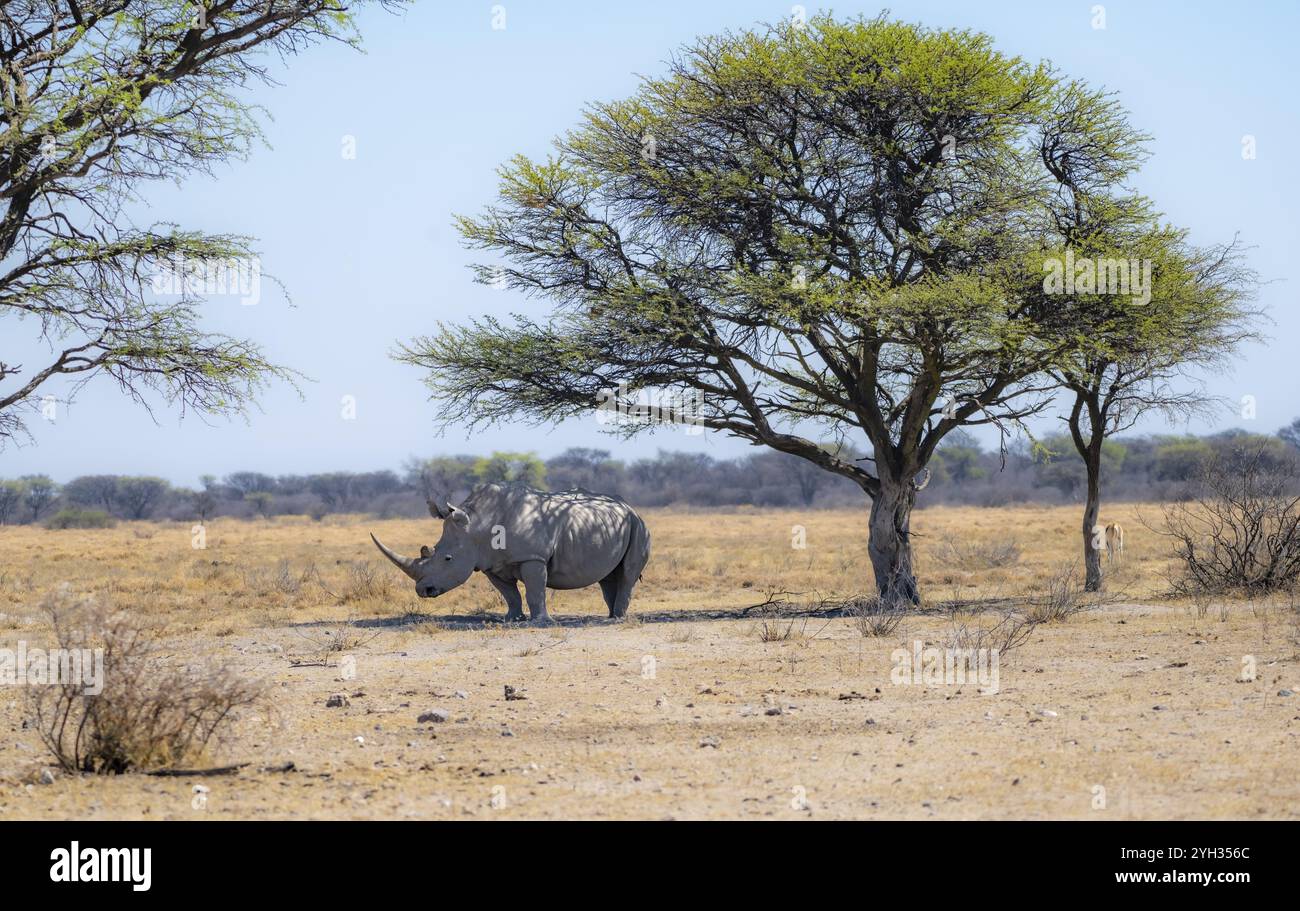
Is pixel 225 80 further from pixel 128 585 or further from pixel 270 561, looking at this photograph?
pixel 270 561

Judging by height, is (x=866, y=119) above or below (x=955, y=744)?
above

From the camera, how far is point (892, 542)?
18.3 meters

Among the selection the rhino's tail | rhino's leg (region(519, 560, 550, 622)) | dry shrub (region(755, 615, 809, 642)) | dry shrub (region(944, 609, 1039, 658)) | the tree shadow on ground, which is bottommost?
the tree shadow on ground

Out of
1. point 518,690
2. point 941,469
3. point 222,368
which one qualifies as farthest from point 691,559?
point 941,469

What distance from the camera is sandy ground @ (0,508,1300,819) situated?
7160 millimetres

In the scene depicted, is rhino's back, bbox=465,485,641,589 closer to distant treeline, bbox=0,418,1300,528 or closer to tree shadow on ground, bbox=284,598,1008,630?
tree shadow on ground, bbox=284,598,1008,630

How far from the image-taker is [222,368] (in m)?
14.1

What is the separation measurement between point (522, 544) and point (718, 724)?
7.45m

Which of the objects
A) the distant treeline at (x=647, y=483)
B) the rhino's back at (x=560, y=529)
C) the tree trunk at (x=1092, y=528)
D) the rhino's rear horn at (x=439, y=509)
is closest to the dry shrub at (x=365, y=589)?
the rhino's rear horn at (x=439, y=509)

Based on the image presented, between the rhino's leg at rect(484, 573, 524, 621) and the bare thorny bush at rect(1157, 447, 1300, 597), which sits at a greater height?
the bare thorny bush at rect(1157, 447, 1300, 597)

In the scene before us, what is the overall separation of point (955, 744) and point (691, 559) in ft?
71.2

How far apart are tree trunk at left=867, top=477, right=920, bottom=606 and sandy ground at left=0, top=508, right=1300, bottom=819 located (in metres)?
1.64

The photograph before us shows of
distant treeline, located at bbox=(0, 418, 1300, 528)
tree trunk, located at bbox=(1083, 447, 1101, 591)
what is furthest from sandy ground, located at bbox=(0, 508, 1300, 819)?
distant treeline, located at bbox=(0, 418, 1300, 528)
